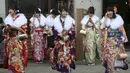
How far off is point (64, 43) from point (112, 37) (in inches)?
44.7

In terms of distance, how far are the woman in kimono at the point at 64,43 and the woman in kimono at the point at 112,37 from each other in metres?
0.79

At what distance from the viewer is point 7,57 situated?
8.78 meters

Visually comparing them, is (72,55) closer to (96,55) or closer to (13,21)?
(13,21)

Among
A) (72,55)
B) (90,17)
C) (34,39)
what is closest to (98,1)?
(90,17)

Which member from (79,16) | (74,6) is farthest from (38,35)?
(74,6)

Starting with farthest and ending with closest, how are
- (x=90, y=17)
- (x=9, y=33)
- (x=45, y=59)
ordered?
(x=45, y=59) → (x=90, y=17) → (x=9, y=33)

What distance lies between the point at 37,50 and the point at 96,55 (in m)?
2.00

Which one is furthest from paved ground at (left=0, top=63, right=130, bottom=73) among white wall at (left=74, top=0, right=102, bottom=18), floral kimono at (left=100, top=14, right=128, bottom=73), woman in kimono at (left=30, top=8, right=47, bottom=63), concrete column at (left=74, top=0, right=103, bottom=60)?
white wall at (left=74, top=0, right=102, bottom=18)

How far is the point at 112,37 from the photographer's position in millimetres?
8695

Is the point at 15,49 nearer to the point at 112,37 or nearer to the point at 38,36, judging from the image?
the point at 112,37

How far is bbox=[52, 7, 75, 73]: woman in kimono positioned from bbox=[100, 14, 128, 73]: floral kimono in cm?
80

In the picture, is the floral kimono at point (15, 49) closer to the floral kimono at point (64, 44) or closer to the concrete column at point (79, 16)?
the floral kimono at point (64, 44)

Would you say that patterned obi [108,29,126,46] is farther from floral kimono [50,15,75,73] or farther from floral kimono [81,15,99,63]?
floral kimono [81,15,99,63]

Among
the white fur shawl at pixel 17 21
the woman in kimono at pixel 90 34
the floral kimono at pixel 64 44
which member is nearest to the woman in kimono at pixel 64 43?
the floral kimono at pixel 64 44
